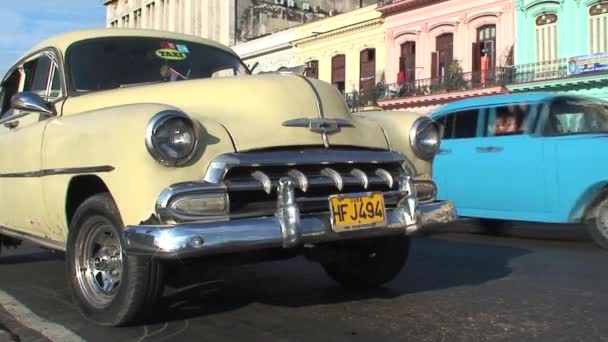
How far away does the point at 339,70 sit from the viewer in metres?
34.9

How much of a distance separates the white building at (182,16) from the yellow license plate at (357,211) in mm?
40605

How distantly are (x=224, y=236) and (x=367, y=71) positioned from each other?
101 ft

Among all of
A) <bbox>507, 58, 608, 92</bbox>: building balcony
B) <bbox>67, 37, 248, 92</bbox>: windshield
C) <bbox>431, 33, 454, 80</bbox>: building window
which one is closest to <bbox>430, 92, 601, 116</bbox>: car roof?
<bbox>67, 37, 248, 92</bbox>: windshield

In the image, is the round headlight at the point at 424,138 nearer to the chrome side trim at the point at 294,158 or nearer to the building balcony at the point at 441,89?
the chrome side trim at the point at 294,158

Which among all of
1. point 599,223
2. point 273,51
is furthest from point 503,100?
point 273,51

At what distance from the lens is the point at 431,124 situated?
4637mm

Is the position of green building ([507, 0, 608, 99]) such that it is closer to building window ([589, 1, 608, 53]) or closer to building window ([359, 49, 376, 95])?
building window ([589, 1, 608, 53])

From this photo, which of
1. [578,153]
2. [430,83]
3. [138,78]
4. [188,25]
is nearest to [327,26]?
[430,83]

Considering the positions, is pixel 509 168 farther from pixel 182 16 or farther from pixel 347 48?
pixel 182 16

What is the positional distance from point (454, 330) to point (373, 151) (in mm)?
1155

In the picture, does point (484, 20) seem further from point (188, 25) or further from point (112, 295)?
point (188, 25)

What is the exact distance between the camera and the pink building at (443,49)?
90.1ft

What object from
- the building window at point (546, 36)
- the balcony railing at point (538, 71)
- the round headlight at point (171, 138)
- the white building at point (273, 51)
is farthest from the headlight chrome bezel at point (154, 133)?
the white building at point (273, 51)

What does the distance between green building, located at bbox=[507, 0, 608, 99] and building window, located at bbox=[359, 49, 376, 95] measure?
793 centimetres
